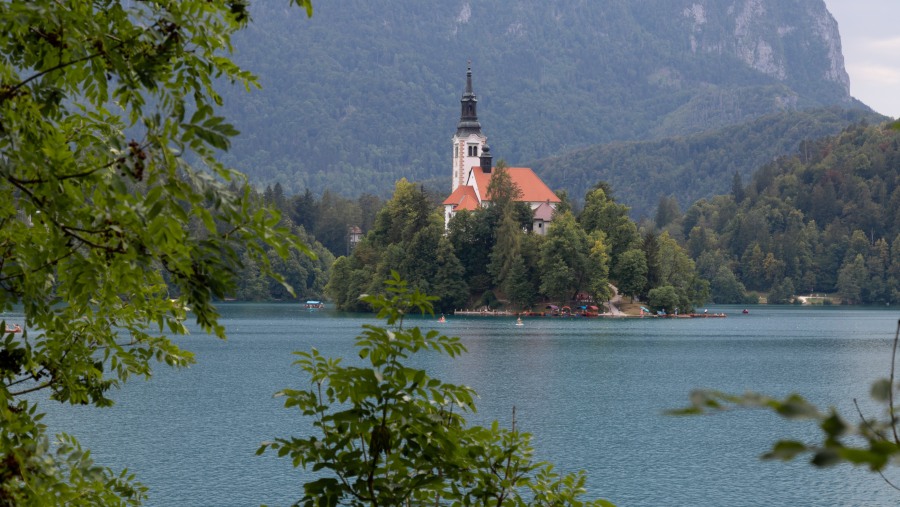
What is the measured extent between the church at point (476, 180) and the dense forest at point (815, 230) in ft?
173

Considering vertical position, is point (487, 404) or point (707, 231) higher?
point (707, 231)

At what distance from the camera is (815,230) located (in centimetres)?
17288

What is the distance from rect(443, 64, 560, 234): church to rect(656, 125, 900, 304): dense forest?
5283 cm

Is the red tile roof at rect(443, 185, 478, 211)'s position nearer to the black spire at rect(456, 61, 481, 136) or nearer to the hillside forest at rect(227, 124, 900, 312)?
the hillside forest at rect(227, 124, 900, 312)

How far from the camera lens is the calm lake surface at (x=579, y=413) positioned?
1081 inches

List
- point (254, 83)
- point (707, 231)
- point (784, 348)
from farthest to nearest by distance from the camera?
1. point (707, 231)
2. point (784, 348)
3. point (254, 83)

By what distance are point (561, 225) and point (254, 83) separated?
9670 centimetres

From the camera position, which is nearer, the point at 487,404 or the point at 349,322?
the point at 487,404

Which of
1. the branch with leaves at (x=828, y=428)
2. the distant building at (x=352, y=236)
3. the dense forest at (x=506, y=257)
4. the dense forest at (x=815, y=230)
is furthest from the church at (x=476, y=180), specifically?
the branch with leaves at (x=828, y=428)

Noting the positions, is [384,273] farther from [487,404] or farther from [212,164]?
[212,164]

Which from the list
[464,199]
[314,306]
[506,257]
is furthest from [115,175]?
[314,306]

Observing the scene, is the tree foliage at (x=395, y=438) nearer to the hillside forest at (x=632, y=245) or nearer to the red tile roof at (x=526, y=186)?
the hillside forest at (x=632, y=245)

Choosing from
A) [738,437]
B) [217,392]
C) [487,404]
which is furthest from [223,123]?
[217,392]

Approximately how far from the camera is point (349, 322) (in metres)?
94.2
